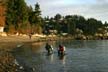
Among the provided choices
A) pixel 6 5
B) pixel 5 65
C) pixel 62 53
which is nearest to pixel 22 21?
pixel 6 5

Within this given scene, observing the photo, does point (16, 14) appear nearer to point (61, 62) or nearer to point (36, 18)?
point (36, 18)

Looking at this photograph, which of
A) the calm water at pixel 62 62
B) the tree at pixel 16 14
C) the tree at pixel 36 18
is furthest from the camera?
the tree at pixel 36 18

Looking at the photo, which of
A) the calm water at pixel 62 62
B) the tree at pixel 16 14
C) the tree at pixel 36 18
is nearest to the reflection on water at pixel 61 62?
the calm water at pixel 62 62

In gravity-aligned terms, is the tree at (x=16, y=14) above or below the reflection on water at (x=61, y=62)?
above

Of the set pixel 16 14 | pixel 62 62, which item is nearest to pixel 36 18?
pixel 16 14

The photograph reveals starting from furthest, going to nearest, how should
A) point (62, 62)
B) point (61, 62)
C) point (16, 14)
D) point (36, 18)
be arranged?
1. point (36, 18)
2. point (16, 14)
3. point (62, 62)
4. point (61, 62)

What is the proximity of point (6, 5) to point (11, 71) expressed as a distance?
316 ft

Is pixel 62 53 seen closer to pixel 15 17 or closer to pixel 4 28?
pixel 4 28

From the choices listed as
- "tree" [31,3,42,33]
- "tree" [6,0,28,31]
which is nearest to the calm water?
"tree" [6,0,28,31]

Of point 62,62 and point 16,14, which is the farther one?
point 16,14

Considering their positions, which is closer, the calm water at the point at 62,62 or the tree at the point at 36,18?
the calm water at the point at 62,62

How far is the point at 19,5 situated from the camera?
134750 millimetres

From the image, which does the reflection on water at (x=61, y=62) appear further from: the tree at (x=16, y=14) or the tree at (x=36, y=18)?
the tree at (x=36, y=18)

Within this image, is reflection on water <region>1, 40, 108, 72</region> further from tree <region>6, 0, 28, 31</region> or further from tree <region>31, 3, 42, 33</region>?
tree <region>31, 3, 42, 33</region>
